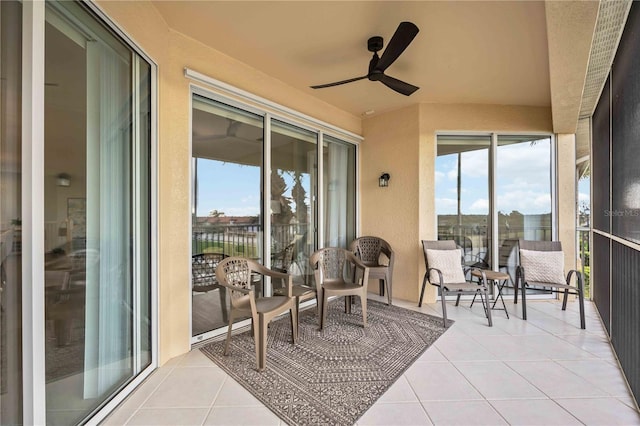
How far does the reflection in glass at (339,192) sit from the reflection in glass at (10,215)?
10.6 feet

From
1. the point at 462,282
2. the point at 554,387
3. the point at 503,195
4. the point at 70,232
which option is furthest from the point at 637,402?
the point at 70,232

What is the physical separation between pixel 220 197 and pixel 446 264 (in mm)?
2862

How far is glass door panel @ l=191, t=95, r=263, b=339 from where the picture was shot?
8.86 feet

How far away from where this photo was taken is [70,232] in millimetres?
1471

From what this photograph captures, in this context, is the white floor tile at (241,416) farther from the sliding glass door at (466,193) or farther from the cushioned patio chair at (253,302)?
the sliding glass door at (466,193)

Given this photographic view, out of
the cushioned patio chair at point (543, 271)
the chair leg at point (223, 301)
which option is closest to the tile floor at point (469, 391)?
the chair leg at point (223, 301)

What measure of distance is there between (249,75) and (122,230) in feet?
6.60

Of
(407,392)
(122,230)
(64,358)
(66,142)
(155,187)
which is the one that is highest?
(66,142)

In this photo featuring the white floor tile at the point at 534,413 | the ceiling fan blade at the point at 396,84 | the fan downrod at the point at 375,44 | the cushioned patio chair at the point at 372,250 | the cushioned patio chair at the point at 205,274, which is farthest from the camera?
the cushioned patio chair at the point at 372,250

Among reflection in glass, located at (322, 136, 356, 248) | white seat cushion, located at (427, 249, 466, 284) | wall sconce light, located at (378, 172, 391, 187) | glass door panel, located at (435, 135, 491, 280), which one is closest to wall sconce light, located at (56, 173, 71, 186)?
reflection in glass, located at (322, 136, 356, 248)

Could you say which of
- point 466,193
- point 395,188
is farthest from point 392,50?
point 466,193

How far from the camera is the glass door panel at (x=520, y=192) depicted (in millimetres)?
4008

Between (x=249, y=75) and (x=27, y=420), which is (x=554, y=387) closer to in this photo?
(x=27, y=420)

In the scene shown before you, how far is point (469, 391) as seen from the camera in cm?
196
